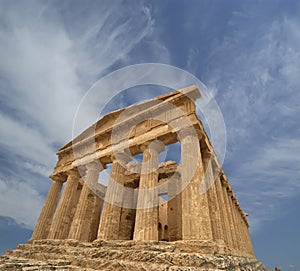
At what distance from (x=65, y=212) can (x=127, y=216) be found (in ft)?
17.8

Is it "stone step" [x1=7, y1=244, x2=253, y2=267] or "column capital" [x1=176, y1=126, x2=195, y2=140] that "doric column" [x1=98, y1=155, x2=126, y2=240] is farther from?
"column capital" [x1=176, y1=126, x2=195, y2=140]

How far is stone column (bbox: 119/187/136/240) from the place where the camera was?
51.5 ft

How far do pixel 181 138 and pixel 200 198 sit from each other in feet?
11.3

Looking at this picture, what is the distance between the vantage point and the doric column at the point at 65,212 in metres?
12.8

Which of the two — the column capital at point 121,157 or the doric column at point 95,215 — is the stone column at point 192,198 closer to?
the column capital at point 121,157

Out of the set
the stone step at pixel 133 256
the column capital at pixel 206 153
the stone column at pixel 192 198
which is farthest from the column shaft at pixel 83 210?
the column capital at pixel 206 153

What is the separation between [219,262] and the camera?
577 cm

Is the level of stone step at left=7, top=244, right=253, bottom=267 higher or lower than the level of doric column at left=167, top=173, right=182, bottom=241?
lower

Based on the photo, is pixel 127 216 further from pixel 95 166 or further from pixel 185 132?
pixel 185 132

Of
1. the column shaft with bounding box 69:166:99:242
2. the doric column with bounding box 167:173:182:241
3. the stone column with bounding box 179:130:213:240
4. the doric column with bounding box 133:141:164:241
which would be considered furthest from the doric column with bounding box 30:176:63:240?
the stone column with bounding box 179:130:213:240

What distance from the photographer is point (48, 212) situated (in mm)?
14836

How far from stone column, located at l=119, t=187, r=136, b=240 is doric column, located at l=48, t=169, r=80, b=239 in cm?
443

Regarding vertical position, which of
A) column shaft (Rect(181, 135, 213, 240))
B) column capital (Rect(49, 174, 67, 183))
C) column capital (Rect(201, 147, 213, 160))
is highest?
column capital (Rect(201, 147, 213, 160))

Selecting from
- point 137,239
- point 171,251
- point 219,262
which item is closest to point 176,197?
point 137,239
